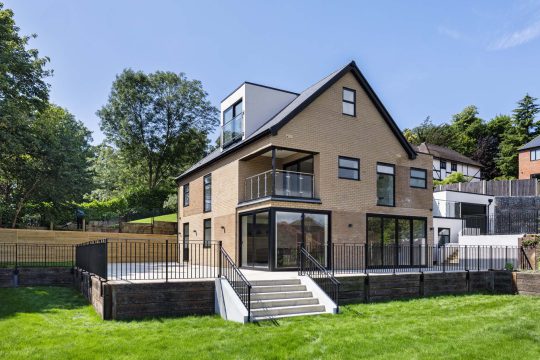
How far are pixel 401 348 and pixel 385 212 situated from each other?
11.2 metres

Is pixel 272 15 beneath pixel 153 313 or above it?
above

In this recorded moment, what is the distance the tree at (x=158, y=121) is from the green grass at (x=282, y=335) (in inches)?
1232

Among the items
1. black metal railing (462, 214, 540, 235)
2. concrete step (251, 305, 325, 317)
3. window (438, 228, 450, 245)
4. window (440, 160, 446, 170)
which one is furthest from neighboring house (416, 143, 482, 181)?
concrete step (251, 305, 325, 317)

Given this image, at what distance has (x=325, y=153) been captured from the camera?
17703 mm

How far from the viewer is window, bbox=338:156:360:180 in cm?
1812

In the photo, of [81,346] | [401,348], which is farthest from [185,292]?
[401,348]

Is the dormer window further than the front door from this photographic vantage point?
Yes

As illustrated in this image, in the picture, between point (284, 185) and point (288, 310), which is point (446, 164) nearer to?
point (284, 185)

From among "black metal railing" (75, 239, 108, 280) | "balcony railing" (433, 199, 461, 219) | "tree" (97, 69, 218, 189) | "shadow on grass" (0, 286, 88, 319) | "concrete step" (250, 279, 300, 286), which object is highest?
"tree" (97, 69, 218, 189)

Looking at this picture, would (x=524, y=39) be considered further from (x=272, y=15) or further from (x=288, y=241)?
(x=288, y=241)

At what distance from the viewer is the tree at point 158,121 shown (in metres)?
41.7

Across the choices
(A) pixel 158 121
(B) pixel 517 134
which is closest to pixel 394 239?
(A) pixel 158 121

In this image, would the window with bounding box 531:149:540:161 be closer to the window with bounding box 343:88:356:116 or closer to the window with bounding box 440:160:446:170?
the window with bounding box 440:160:446:170

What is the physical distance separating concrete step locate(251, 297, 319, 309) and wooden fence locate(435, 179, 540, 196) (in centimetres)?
2565
